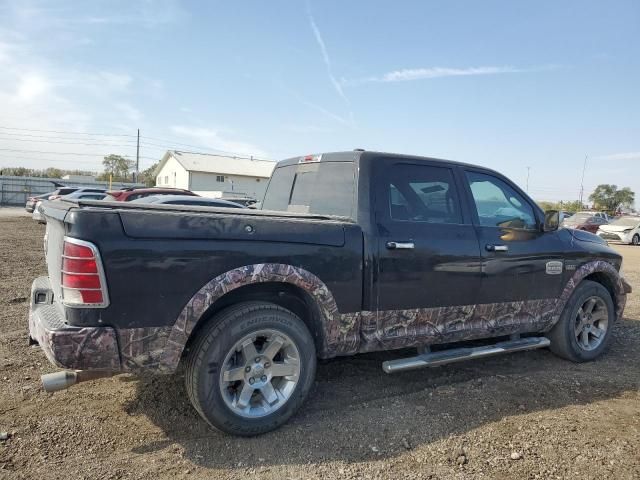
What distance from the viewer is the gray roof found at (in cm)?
5119

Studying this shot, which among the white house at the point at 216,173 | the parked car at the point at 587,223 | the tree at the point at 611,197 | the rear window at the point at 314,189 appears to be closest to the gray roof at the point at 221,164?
the white house at the point at 216,173

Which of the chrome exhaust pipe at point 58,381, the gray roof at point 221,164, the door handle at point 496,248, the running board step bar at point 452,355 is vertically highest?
the gray roof at point 221,164

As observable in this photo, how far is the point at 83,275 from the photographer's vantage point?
8.95 ft

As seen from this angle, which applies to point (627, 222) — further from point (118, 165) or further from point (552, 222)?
point (118, 165)

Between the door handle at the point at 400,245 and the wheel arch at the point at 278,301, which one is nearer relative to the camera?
the wheel arch at the point at 278,301

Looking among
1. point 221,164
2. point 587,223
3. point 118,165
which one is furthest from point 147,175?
point 587,223

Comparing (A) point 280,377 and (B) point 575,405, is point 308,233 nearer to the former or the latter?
(A) point 280,377

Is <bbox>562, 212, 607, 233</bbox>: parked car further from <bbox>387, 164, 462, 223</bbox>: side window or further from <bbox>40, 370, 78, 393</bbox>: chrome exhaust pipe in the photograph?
<bbox>40, 370, 78, 393</bbox>: chrome exhaust pipe

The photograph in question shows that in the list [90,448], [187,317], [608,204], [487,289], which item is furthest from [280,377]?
[608,204]

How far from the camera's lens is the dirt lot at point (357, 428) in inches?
117

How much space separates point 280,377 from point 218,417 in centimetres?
52

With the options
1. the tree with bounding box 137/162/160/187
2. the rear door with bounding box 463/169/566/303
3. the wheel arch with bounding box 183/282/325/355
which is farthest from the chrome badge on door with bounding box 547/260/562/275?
the tree with bounding box 137/162/160/187

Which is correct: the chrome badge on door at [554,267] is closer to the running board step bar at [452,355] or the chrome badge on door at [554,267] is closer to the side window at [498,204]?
the side window at [498,204]

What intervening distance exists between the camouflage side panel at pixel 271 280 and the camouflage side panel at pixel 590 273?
2.52m
